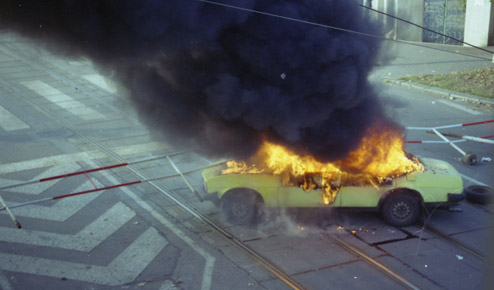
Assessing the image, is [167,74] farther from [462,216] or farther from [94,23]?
[462,216]

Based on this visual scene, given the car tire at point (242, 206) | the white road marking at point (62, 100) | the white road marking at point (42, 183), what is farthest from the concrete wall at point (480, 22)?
the white road marking at point (42, 183)

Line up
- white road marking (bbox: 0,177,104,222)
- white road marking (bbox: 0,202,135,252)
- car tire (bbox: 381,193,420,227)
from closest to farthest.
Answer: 1. white road marking (bbox: 0,202,135,252)
2. car tire (bbox: 381,193,420,227)
3. white road marking (bbox: 0,177,104,222)

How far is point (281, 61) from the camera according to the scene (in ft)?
31.4

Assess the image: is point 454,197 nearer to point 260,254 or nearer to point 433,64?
point 260,254

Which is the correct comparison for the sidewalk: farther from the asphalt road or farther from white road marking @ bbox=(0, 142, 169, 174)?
white road marking @ bbox=(0, 142, 169, 174)

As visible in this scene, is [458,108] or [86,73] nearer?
[458,108]

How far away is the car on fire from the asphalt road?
0.40 m

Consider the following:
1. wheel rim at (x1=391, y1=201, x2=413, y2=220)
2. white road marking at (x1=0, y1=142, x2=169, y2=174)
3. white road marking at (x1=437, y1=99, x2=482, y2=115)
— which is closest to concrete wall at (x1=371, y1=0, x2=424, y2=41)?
white road marking at (x1=437, y1=99, x2=482, y2=115)

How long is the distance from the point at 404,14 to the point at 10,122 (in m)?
20.8

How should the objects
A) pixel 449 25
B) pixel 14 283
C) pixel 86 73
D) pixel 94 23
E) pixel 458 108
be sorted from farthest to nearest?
pixel 449 25
pixel 86 73
pixel 458 108
pixel 94 23
pixel 14 283

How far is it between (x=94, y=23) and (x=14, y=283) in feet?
14.4

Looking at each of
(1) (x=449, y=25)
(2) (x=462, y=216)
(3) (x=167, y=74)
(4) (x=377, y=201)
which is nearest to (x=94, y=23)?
(3) (x=167, y=74)

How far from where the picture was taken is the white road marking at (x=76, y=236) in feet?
31.8

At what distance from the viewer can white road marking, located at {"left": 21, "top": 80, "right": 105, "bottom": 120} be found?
18.0 m
